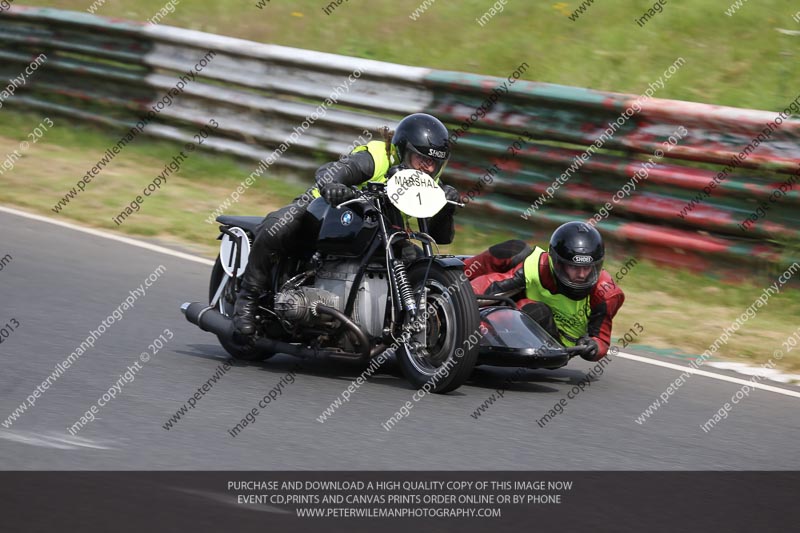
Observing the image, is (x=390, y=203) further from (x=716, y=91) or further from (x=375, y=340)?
(x=716, y=91)

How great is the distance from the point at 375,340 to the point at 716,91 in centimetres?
734

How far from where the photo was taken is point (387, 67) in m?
12.9

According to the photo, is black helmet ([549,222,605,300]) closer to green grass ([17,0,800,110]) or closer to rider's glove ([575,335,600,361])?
rider's glove ([575,335,600,361])

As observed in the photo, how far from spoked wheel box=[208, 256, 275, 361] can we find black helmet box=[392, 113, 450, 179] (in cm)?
A: 153

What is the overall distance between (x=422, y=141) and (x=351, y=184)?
49cm

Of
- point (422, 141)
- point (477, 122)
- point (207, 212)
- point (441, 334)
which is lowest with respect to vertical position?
point (207, 212)

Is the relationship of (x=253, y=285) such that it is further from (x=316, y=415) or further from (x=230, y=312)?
(x=316, y=415)

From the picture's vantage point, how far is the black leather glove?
286 inches

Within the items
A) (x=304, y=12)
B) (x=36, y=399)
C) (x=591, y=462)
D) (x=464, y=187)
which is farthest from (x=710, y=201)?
(x=304, y=12)

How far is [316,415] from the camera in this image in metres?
6.71

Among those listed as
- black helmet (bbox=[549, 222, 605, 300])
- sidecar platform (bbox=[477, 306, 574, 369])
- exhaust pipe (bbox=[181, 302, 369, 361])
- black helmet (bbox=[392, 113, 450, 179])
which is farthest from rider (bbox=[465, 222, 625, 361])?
exhaust pipe (bbox=[181, 302, 369, 361])

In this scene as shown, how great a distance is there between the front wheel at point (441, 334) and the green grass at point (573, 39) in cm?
701

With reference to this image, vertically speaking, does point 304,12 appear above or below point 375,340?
below

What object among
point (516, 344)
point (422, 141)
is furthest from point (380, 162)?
point (516, 344)
